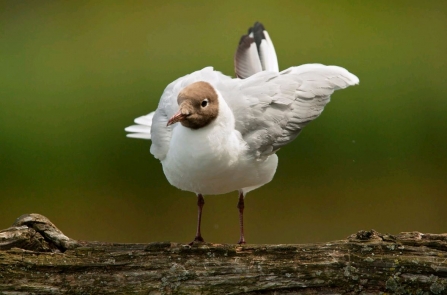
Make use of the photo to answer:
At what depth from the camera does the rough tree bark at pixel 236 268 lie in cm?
294

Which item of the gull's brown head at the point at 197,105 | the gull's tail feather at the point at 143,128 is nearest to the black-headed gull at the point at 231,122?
the gull's brown head at the point at 197,105

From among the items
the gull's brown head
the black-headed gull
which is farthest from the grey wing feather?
the gull's brown head

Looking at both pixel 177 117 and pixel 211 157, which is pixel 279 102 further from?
pixel 177 117

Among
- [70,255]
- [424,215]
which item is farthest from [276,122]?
[424,215]

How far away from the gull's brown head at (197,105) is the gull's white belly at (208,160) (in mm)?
60

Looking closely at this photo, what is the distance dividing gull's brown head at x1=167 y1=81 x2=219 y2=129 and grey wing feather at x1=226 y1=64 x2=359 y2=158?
→ 0.18 meters

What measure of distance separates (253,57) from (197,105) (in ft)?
3.77

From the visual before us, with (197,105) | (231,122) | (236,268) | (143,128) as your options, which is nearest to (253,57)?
(143,128)

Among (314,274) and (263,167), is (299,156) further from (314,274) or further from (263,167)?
(314,274)

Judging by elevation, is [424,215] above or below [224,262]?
above

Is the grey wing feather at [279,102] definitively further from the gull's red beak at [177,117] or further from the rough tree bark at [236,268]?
the rough tree bark at [236,268]

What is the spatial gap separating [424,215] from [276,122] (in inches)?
98.6

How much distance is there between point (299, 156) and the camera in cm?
583

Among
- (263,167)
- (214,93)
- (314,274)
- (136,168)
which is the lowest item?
(314,274)
